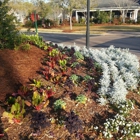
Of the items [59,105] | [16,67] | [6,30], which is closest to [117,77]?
[59,105]

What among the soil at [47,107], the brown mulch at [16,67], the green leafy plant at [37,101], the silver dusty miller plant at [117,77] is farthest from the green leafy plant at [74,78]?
the green leafy plant at [37,101]

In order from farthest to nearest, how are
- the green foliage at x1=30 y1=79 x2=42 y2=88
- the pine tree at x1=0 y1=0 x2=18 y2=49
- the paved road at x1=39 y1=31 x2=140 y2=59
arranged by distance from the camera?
the paved road at x1=39 y1=31 x2=140 y2=59, the pine tree at x1=0 y1=0 x2=18 y2=49, the green foliage at x1=30 y1=79 x2=42 y2=88

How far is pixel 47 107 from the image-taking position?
399cm

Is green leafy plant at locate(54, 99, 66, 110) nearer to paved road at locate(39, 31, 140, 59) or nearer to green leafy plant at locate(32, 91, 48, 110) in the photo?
green leafy plant at locate(32, 91, 48, 110)

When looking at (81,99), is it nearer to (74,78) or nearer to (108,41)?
(74,78)

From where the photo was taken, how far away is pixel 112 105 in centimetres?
420

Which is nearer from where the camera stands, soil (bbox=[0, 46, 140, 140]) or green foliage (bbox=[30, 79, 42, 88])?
soil (bbox=[0, 46, 140, 140])

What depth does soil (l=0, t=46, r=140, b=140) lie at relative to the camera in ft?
10.9

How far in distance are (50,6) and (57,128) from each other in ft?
113

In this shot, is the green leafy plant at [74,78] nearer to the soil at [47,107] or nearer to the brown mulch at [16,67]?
the soil at [47,107]

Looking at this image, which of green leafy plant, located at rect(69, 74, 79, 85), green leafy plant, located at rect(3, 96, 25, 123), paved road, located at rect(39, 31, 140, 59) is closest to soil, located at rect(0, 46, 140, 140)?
green leafy plant, located at rect(3, 96, 25, 123)

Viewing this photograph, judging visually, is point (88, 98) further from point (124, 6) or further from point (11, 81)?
point (124, 6)

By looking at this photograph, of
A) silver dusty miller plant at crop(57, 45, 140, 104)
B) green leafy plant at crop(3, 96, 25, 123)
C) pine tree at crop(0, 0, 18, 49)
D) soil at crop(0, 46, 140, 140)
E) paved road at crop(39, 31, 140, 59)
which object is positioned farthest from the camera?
paved road at crop(39, 31, 140, 59)

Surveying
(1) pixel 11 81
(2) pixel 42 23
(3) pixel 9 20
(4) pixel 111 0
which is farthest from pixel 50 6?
(1) pixel 11 81
